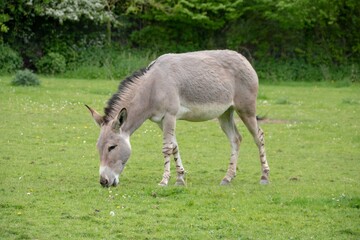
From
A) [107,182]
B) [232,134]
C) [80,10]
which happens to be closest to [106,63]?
[80,10]

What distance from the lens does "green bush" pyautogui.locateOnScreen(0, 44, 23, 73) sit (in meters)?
29.8

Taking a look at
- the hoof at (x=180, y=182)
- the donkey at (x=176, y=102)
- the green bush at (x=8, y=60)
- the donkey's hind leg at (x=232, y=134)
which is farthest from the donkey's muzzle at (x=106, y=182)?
the green bush at (x=8, y=60)

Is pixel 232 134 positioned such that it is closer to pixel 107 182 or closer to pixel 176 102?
pixel 176 102

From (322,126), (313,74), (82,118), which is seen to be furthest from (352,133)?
(313,74)

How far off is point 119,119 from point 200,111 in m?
1.60

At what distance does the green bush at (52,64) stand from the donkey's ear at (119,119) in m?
20.2

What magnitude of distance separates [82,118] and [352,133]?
7.20 meters

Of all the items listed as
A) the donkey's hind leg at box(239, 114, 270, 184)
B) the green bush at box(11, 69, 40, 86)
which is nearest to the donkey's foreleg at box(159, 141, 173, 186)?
the donkey's hind leg at box(239, 114, 270, 184)

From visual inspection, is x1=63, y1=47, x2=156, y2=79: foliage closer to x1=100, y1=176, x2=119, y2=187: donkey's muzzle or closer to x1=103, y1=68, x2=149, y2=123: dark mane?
x1=103, y1=68, x2=149, y2=123: dark mane

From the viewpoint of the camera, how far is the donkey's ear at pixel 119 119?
10988 mm

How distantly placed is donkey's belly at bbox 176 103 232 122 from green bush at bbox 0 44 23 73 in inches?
753

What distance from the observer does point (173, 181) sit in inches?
479

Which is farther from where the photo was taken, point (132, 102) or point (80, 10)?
point (80, 10)

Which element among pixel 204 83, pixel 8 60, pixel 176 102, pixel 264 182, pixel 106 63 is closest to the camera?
pixel 176 102
